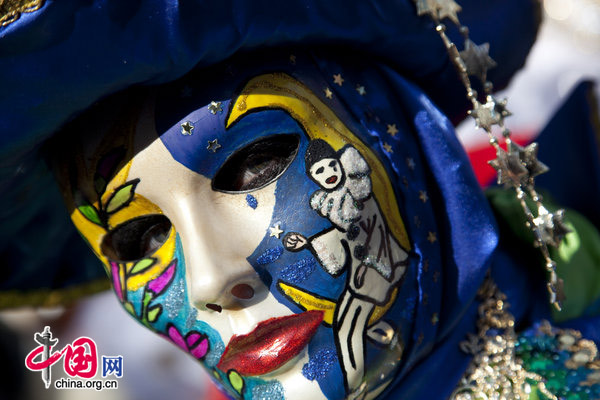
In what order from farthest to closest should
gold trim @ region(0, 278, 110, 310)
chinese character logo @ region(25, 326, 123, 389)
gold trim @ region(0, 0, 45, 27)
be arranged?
chinese character logo @ region(25, 326, 123, 389) < gold trim @ region(0, 278, 110, 310) < gold trim @ region(0, 0, 45, 27)

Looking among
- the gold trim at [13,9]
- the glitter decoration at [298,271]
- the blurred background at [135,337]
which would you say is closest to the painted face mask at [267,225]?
the glitter decoration at [298,271]

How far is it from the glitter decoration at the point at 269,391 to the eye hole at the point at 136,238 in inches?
12.9

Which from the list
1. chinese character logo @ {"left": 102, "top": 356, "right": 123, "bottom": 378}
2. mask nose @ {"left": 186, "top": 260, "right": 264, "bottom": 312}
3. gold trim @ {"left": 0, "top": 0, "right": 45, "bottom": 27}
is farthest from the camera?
chinese character logo @ {"left": 102, "top": 356, "right": 123, "bottom": 378}

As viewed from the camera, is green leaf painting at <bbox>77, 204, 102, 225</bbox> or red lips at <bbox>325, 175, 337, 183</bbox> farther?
green leaf painting at <bbox>77, 204, 102, 225</bbox>

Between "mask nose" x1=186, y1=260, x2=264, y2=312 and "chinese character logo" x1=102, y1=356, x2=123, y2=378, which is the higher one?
"mask nose" x1=186, y1=260, x2=264, y2=312

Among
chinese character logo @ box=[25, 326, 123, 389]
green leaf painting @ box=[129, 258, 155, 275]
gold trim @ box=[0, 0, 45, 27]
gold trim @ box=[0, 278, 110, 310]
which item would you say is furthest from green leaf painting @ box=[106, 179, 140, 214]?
chinese character logo @ box=[25, 326, 123, 389]

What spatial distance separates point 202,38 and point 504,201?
0.85m

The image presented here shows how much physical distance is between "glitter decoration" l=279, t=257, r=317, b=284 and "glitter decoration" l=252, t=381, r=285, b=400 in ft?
0.66

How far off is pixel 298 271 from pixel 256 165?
0.21 meters

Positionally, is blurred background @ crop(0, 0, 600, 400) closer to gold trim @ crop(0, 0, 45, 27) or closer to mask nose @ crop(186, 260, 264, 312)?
mask nose @ crop(186, 260, 264, 312)

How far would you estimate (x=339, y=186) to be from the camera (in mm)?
1162

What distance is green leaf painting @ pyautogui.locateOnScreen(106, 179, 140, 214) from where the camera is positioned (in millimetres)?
1179

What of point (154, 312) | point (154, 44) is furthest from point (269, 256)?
point (154, 44)

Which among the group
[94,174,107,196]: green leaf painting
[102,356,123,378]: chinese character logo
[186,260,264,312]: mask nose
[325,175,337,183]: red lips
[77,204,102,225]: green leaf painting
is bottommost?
[102,356,123,378]: chinese character logo
